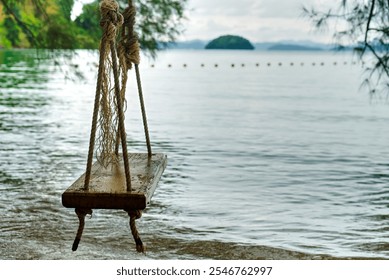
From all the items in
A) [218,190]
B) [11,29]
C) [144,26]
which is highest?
[144,26]

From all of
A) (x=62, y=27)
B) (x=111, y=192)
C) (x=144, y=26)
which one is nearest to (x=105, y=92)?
(x=111, y=192)

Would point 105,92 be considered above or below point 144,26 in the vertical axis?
below

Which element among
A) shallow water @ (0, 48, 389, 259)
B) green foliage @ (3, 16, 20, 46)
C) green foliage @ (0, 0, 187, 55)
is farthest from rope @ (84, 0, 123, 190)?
green foliage @ (3, 16, 20, 46)

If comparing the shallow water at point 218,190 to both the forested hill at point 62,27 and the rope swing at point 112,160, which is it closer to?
the forested hill at point 62,27

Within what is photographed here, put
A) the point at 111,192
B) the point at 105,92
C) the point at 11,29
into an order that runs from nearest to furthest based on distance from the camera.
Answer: the point at 111,192 → the point at 105,92 → the point at 11,29

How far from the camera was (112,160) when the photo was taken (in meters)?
3.85

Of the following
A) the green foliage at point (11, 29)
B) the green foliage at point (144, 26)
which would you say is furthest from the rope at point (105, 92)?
the green foliage at point (11, 29)

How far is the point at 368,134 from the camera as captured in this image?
16.1m

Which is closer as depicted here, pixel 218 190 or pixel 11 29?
pixel 218 190

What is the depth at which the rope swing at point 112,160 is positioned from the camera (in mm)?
3236

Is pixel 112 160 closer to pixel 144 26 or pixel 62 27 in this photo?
pixel 144 26

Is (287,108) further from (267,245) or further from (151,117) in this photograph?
(267,245)

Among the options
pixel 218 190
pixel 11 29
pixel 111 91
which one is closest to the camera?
pixel 111 91
